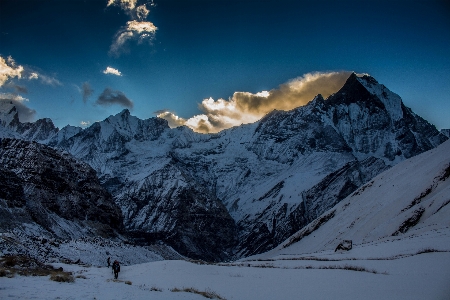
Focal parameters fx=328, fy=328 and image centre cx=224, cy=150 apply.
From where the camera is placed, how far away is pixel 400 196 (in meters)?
58.7

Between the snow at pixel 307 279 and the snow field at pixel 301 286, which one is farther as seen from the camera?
the snow at pixel 307 279

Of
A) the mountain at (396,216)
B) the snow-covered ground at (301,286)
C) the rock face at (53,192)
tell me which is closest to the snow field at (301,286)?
the snow-covered ground at (301,286)

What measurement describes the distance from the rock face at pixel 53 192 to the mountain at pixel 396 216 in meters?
65.0

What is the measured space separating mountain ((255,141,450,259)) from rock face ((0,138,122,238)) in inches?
2558

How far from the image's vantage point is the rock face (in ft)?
288

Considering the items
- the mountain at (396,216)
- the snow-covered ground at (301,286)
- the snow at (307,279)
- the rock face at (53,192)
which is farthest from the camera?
the rock face at (53,192)

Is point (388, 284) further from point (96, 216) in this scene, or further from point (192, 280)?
point (96, 216)

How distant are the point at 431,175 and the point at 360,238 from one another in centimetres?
1667

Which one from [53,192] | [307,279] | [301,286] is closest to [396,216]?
[307,279]

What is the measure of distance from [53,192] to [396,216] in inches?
4062

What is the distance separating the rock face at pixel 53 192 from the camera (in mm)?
87875

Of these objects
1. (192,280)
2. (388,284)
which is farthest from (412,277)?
(192,280)

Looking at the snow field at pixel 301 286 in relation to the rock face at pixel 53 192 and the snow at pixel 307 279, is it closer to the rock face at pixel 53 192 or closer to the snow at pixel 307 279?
the snow at pixel 307 279

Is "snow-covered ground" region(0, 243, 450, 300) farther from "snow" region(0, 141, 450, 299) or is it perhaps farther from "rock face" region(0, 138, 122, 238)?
"rock face" region(0, 138, 122, 238)
